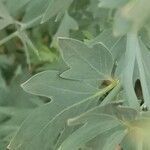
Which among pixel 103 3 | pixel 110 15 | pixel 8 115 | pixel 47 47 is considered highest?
pixel 103 3

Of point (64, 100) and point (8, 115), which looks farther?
point (8, 115)

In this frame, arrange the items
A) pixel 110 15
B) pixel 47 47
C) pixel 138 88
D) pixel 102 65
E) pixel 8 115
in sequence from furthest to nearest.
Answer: pixel 47 47
pixel 8 115
pixel 138 88
pixel 110 15
pixel 102 65

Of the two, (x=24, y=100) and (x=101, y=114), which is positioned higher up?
(x=101, y=114)

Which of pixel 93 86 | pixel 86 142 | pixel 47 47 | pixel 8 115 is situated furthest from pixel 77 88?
pixel 47 47

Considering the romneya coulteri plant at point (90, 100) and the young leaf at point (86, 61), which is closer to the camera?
the romneya coulteri plant at point (90, 100)

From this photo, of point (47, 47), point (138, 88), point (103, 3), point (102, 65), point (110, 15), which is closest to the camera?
point (103, 3)

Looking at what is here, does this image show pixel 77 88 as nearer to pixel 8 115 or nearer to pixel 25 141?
pixel 25 141

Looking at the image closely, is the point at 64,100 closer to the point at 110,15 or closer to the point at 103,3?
the point at 103,3

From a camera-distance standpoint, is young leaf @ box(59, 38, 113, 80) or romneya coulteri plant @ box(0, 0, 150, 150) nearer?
romneya coulteri plant @ box(0, 0, 150, 150)

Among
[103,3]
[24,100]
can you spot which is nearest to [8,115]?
[24,100]
